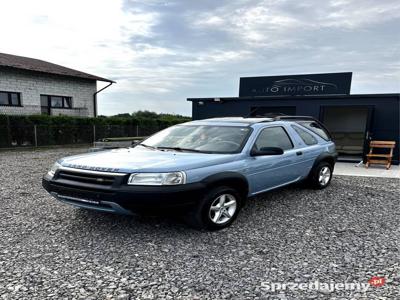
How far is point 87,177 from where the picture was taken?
353cm

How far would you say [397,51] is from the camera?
10.3 meters

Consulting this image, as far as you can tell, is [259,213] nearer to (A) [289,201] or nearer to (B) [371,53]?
(A) [289,201]

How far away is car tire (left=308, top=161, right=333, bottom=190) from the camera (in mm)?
5918

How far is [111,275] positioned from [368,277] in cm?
250

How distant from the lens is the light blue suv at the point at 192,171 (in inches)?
132

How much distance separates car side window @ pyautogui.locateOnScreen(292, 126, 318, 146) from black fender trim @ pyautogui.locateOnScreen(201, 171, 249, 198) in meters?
2.16

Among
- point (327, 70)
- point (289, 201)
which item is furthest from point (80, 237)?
point (327, 70)

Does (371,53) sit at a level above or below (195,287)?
above

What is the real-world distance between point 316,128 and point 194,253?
4538mm

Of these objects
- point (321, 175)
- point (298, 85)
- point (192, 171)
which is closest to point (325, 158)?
point (321, 175)

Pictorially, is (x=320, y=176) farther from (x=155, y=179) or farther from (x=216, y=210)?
(x=155, y=179)

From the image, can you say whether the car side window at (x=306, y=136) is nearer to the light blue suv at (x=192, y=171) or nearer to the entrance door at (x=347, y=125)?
the light blue suv at (x=192, y=171)

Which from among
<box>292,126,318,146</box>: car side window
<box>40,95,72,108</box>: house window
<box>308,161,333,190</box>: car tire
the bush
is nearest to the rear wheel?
<box>308,161,333,190</box>: car tire

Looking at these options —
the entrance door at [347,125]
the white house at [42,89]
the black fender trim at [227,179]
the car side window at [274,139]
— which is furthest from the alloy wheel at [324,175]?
the white house at [42,89]
